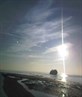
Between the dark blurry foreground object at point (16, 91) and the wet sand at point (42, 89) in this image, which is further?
the wet sand at point (42, 89)

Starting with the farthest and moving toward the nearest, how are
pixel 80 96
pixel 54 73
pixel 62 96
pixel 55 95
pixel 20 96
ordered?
pixel 54 73 < pixel 80 96 < pixel 55 95 < pixel 62 96 < pixel 20 96

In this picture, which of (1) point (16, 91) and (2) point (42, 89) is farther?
(2) point (42, 89)

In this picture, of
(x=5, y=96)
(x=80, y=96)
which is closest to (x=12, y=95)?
(x=5, y=96)

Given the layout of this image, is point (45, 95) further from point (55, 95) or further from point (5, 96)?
point (5, 96)

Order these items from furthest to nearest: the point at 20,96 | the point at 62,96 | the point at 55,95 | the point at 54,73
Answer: the point at 54,73
the point at 55,95
the point at 62,96
the point at 20,96

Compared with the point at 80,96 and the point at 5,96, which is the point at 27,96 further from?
the point at 80,96

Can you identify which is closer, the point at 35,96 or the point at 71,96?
the point at 35,96

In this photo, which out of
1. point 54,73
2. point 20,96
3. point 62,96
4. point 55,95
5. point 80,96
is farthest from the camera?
point 54,73

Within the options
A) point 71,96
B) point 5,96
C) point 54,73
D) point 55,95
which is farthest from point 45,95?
point 54,73

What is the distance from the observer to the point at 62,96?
1201 inches

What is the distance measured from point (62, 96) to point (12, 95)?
7.79m

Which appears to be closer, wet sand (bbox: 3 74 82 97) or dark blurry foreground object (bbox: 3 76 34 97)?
dark blurry foreground object (bbox: 3 76 34 97)

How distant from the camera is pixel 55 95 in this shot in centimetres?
3284

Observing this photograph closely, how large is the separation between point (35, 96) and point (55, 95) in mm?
4057
